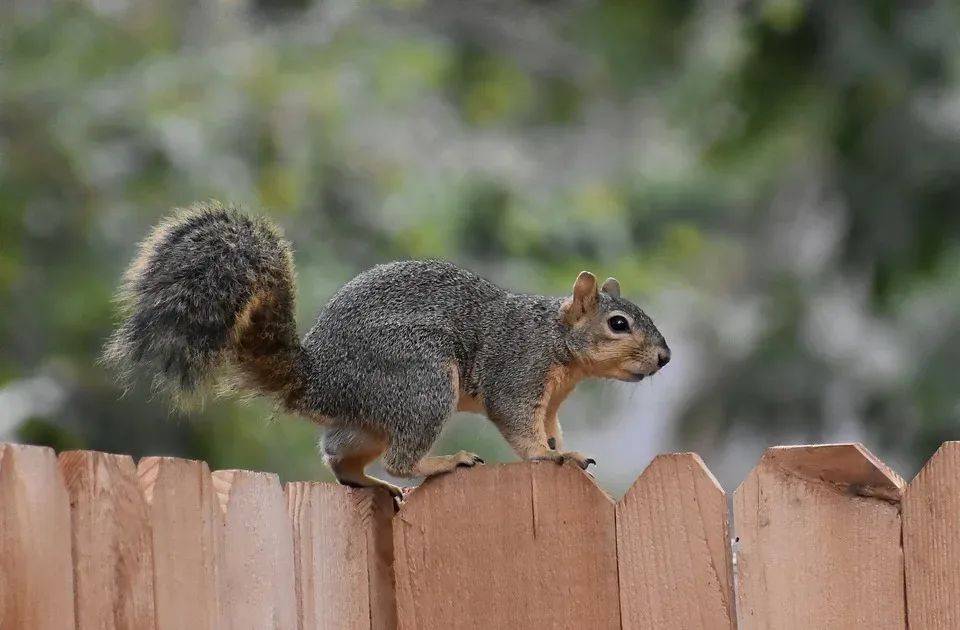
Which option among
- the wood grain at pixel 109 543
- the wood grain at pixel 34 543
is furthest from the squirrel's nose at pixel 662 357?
the wood grain at pixel 34 543

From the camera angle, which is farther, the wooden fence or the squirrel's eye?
the squirrel's eye

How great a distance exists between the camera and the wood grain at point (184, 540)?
162cm

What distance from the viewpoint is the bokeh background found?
186 inches

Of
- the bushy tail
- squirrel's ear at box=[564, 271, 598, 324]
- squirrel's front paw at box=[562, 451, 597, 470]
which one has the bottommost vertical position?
squirrel's front paw at box=[562, 451, 597, 470]

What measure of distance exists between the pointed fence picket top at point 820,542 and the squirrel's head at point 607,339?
1.10 m

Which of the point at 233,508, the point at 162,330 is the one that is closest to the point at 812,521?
the point at 233,508

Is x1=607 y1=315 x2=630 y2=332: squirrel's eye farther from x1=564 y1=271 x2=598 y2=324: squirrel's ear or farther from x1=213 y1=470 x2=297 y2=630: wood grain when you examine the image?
x1=213 y1=470 x2=297 y2=630: wood grain

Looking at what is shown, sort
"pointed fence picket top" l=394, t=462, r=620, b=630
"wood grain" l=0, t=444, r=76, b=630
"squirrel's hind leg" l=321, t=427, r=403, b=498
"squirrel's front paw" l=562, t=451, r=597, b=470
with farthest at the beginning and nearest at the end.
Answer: "squirrel's hind leg" l=321, t=427, r=403, b=498 < "squirrel's front paw" l=562, t=451, r=597, b=470 < "pointed fence picket top" l=394, t=462, r=620, b=630 < "wood grain" l=0, t=444, r=76, b=630

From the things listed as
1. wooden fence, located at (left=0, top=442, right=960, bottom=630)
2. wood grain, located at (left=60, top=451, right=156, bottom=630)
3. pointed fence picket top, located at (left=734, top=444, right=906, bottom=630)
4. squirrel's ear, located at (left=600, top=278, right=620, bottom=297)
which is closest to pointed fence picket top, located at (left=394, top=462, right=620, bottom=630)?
wooden fence, located at (left=0, top=442, right=960, bottom=630)

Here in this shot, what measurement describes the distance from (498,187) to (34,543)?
446 cm

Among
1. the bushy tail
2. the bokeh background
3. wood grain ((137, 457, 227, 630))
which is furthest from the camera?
the bokeh background

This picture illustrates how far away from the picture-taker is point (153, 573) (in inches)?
63.2

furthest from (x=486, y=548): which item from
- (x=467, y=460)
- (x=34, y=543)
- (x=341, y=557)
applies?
(x=34, y=543)

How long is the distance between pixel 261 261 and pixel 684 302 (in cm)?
477
